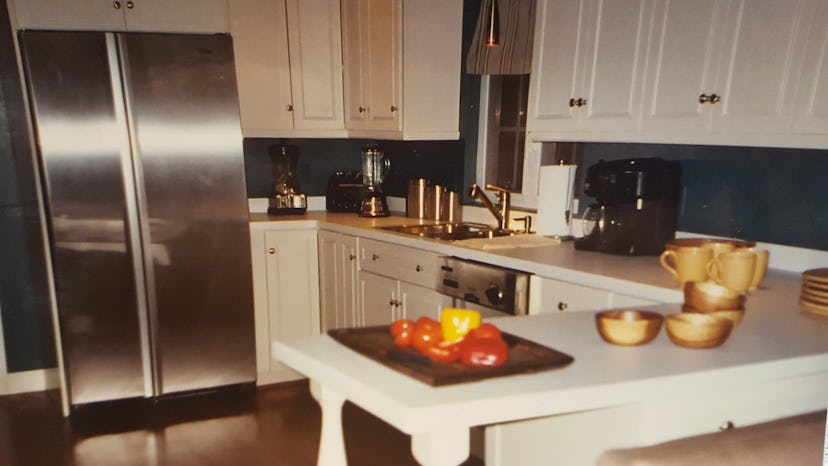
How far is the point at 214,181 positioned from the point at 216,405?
113cm

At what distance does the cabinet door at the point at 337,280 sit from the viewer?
3152mm

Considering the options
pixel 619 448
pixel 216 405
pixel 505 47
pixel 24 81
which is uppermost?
pixel 505 47

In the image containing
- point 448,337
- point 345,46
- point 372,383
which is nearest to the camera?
point 372,383

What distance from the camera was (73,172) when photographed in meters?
2.72

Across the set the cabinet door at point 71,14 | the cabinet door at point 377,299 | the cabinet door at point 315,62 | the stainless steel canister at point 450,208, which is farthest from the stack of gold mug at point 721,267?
the cabinet door at point 71,14

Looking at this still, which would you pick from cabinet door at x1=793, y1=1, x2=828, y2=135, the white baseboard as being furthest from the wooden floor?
cabinet door at x1=793, y1=1, x2=828, y2=135

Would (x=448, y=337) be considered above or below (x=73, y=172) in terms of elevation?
below

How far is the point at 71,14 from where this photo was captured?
2.79 meters

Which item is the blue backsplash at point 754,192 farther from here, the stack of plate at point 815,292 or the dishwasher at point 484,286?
the dishwasher at point 484,286

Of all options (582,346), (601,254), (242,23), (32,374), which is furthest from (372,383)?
(32,374)

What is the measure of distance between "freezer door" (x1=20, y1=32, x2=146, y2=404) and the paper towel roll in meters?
1.87

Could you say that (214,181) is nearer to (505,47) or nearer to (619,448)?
→ (505,47)

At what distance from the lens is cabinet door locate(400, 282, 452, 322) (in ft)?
8.63

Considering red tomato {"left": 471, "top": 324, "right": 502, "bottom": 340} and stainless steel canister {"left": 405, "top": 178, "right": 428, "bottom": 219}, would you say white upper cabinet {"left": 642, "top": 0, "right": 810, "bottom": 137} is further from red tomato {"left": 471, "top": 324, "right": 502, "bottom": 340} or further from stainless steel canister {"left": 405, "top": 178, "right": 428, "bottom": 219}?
stainless steel canister {"left": 405, "top": 178, "right": 428, "bottom": 219}
